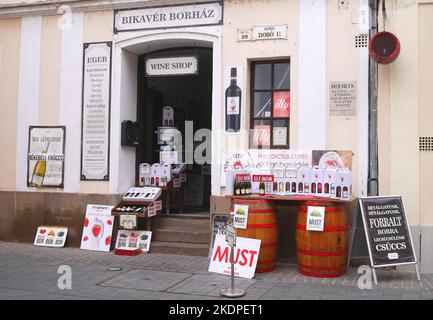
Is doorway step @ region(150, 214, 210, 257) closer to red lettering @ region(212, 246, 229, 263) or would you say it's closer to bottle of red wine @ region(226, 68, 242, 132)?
red lettering @ region(212, 246, 229, 263)

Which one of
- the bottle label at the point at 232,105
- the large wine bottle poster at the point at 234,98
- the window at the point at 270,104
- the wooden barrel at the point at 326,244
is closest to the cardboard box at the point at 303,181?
the wooden barrel at the point at 326,244

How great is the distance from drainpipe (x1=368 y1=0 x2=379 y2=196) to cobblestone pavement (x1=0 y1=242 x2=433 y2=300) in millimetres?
1383

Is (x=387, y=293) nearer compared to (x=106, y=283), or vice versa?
(x=387, y=293)

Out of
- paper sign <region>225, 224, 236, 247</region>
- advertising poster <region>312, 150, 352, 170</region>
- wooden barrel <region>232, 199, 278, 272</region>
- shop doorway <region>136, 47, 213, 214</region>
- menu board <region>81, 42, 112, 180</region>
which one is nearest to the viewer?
paper sign <region>225, 224, 236, 247</region>

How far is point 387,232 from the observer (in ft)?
23.8

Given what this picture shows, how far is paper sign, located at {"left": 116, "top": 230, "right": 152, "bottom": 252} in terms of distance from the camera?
9.24m

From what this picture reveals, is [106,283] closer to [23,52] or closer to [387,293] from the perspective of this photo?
[387,293]

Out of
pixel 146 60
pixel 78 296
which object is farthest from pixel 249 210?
pixel 146 60

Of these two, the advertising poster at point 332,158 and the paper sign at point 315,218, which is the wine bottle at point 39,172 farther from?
the paper sign at point 315,218

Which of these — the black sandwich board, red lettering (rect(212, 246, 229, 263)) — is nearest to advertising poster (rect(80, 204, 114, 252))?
red lettering (rect(212, 246, 229, 263))

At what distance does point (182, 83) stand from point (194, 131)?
1.20 metres

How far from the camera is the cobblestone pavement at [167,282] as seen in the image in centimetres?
642

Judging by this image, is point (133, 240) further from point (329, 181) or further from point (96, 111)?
point (329, 181)

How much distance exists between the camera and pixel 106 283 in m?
7.04
